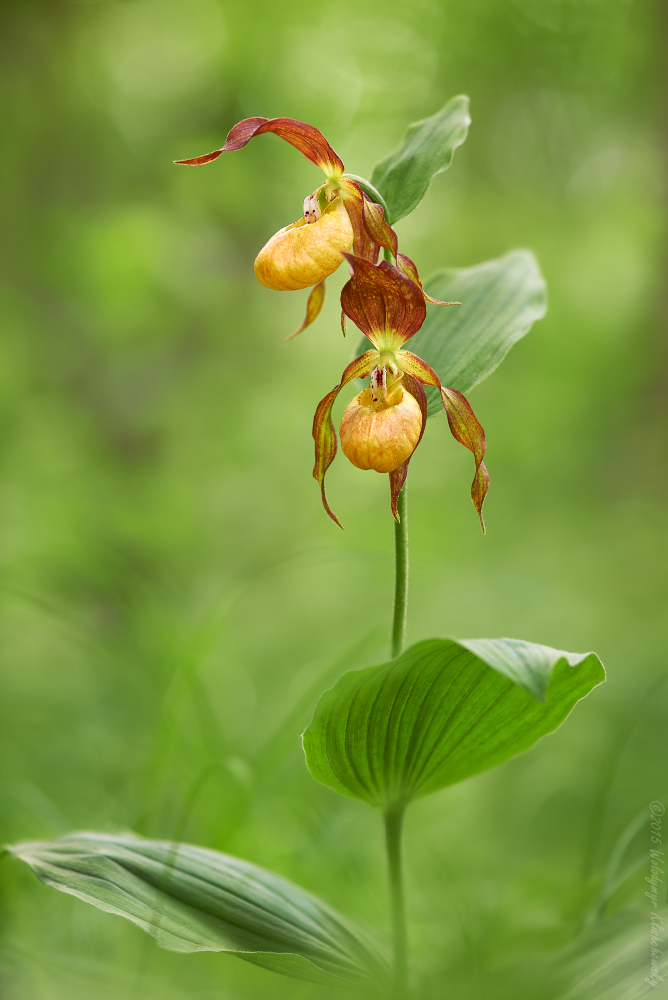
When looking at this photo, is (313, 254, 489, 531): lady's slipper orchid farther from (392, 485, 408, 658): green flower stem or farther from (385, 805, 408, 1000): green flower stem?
(385, 805, 408, 1000): green flower stem

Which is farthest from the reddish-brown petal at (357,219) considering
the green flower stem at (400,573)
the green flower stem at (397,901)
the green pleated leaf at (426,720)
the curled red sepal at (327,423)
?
the green flower stem at (397,901)

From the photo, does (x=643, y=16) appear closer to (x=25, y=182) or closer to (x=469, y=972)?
(x=25, y=182)

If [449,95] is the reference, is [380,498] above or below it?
below

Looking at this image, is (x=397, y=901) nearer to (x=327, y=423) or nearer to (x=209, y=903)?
(x=209, y=903)

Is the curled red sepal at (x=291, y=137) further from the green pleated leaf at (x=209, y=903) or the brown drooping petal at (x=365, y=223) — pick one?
the green pleated leaf at (x=209, y=903)

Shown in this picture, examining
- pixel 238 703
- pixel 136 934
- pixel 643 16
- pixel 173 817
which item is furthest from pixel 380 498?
pixel 643 16

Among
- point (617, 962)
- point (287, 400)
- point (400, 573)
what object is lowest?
point (617, 962)

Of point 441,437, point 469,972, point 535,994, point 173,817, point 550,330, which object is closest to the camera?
point 535,994

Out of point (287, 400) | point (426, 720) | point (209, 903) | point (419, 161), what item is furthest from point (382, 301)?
point (287, 400)
